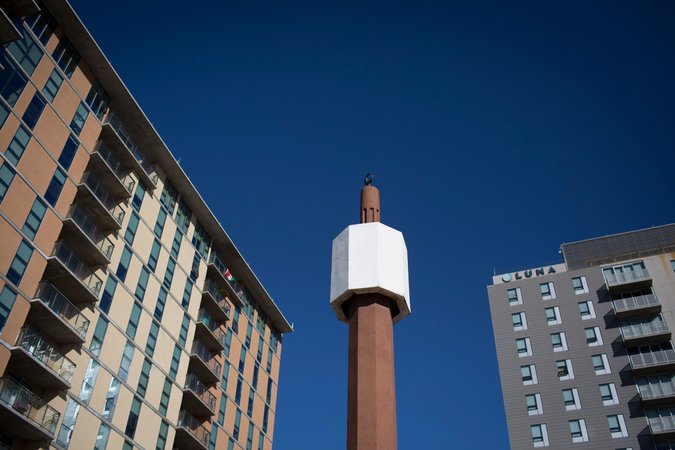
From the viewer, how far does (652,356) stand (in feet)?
185

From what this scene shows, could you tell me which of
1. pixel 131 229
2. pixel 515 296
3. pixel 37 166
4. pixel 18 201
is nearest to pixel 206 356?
pixel 131 229

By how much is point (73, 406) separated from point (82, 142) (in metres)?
15.1

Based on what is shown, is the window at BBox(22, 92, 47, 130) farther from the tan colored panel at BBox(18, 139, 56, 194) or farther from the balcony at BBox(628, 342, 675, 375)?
the balcony at BBox(628, 342, 675, 375)

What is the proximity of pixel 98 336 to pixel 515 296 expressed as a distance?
134 ft

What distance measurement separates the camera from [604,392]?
185 ft

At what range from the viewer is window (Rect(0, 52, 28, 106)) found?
1344 inches

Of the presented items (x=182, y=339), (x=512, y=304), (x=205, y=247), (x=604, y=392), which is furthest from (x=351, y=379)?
(x=512, y=304)

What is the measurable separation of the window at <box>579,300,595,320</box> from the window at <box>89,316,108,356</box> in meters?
42.3

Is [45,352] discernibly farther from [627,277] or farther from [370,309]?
[627,277]

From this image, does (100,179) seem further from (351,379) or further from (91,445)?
(351,379)

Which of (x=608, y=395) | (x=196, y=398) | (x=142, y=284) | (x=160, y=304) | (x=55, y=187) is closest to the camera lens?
(x=55, y=187)

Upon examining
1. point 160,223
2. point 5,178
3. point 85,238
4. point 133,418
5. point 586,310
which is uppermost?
point 586,310

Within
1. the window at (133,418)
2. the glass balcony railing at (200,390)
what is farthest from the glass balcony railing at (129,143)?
the window at (133,418)

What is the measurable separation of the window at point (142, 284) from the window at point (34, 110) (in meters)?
12.2
